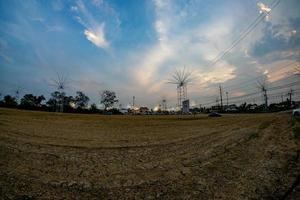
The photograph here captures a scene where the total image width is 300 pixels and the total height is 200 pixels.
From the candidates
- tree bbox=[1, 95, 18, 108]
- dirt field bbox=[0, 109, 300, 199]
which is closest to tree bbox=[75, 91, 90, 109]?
tree bbox=[1, 95, 18, 108]

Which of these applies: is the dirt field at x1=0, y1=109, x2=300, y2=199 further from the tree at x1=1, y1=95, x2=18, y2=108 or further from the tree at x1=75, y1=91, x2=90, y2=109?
the tree at x1=75, y1=91, x2=90, y2=109

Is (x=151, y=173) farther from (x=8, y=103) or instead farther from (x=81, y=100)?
(x=81, y=100)

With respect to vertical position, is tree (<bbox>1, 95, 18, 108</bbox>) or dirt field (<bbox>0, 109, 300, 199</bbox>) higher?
tree (<bbox>1, 95, 18, 108</bbox>)

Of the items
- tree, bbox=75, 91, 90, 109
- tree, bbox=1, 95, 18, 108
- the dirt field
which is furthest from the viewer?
tree, bbox=75, 91, 90, 109

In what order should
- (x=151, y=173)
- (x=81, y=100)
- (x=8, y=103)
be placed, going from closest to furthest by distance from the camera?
(x=151, y=173)
(x=8, y=103)
(x=81, y=100)

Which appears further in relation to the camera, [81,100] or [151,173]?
[81,100]

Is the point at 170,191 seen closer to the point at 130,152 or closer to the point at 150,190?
the point at 150,190

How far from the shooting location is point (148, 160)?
8.26m

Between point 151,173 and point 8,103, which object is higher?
point 8,103

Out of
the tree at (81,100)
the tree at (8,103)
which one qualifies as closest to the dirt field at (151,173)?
the tree at (8,103)

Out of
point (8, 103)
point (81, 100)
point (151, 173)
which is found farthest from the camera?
point (81, 100)

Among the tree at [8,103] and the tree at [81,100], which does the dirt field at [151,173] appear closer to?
the tree at [8,103]

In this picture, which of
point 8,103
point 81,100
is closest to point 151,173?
point 8,103

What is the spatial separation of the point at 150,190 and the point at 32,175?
364 centimetres
